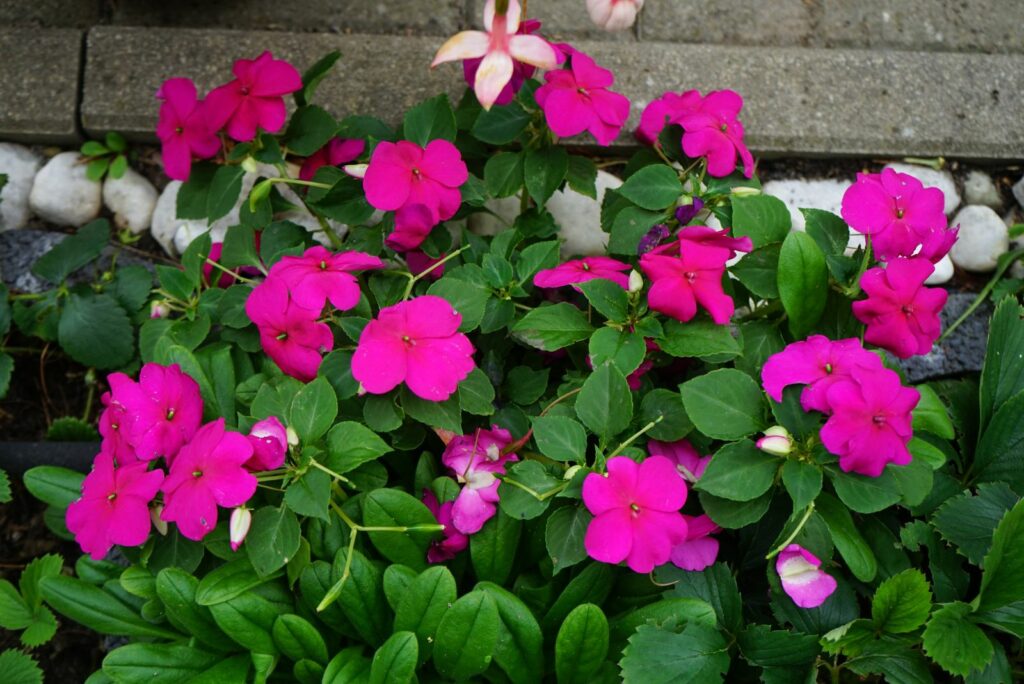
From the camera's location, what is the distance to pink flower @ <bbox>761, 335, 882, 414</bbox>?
3.61 ft

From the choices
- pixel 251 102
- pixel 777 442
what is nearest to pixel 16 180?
pixel 251 102

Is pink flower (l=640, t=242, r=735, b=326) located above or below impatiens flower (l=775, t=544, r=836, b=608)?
above

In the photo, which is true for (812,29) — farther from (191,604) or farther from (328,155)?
(191,604)

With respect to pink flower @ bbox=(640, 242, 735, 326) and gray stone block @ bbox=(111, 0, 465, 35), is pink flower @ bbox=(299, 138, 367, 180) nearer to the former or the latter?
gray stone block @ bbox=(111, 0, 465, 35)

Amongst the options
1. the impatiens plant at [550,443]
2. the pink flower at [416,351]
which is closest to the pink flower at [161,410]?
the impatiens plant at [550,443]

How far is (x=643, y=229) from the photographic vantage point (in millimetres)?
1336

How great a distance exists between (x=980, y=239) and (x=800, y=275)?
790mm

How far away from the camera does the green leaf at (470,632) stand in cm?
114

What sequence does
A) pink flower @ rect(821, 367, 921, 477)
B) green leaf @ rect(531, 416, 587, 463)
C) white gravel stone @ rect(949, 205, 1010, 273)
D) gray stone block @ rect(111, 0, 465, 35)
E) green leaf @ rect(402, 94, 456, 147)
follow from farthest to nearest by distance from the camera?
1. gray stone block @ rect(111, 0, 465, 35)
2. white gravel stone @ rect(949, 205, 1010, 273)
3. green leaf @ rect(402, 94, 456, 147)
4. green leaf @ rect(531, 416, 587, 463)
5. pink flower @ rect(821, 367, 921, 477)

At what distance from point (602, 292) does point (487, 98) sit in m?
0.30

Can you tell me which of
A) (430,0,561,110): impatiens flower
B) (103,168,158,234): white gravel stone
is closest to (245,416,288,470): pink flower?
(430,0,561,110): impatiens flower

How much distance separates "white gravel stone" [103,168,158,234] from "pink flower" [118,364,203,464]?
76 centimetres

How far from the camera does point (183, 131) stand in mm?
1465

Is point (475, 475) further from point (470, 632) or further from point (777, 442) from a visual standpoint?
point (777, 442)
